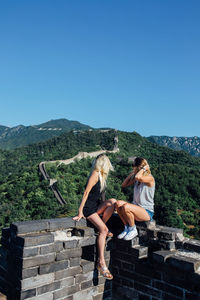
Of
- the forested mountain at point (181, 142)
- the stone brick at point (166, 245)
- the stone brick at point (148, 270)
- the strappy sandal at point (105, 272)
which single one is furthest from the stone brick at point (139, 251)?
the forested mountain at point (181, 142)

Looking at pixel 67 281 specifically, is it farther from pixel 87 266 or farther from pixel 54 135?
pixel 54 135

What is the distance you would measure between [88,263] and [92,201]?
0.87 meters

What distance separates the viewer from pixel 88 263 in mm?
4059

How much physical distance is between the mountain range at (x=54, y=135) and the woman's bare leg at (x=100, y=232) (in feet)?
455

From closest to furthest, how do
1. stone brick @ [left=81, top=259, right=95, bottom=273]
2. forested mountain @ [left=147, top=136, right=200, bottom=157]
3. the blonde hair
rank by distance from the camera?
stone brick @ [left=81, top=259, right=95, bottom=273] → the blonde hair → forested mountain @ [left=147, top=136, right=200, bottom=157]

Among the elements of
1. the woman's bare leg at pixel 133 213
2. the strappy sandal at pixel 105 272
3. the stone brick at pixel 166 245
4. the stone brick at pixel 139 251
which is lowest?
the strappy sandal at pixel 105 272

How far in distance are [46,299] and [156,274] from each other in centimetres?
145

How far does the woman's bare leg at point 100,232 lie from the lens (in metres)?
A: 4.06

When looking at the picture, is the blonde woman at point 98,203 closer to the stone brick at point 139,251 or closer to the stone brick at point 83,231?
the stone brick at point 83,231

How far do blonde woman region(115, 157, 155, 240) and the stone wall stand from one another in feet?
0.43

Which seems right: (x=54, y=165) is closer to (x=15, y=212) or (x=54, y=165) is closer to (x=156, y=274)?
(x=15, y=212)

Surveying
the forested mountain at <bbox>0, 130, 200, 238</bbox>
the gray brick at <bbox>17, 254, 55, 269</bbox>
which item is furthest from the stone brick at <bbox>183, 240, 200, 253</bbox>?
the forested mountain at <bbox>0, 130, 200, 238</bbox>

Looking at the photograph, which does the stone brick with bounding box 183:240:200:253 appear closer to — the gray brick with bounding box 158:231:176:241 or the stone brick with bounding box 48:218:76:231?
the gray brick with bounding box 158:231:176:241

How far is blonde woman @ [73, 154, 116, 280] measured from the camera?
13.5 ft
